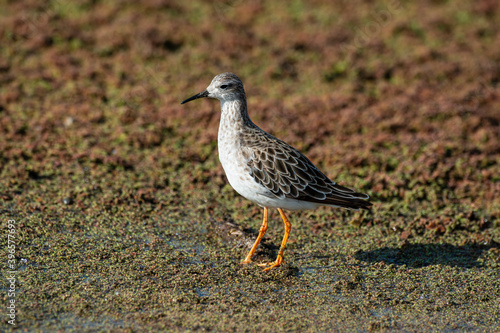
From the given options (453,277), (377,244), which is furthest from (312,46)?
(453,277)

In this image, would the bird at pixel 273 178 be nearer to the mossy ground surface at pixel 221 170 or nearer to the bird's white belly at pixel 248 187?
the bird's white belly at pixel 248 187

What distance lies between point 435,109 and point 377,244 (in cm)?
486

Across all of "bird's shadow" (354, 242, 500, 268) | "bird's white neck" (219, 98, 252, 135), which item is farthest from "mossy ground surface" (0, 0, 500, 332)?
"bird's white neck" (219, 98, 252, 135)

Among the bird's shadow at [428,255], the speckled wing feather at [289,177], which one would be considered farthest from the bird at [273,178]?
the bird's shadow at [428,255]

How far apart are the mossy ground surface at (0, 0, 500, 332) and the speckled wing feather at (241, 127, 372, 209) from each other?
832 millimetres

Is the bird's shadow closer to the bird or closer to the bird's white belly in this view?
the bird

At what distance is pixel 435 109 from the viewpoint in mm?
11742

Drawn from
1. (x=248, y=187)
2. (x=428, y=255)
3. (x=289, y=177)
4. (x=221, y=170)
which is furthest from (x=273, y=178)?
(x=221, y=170)

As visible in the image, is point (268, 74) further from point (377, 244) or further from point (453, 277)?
point (453, 277)

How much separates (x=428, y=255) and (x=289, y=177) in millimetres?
2176

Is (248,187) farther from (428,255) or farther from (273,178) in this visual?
(428,255)

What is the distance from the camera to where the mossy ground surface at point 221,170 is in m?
6.37

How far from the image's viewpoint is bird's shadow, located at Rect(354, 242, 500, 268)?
24.5ft

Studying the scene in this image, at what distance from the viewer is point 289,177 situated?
7219 millimetres
